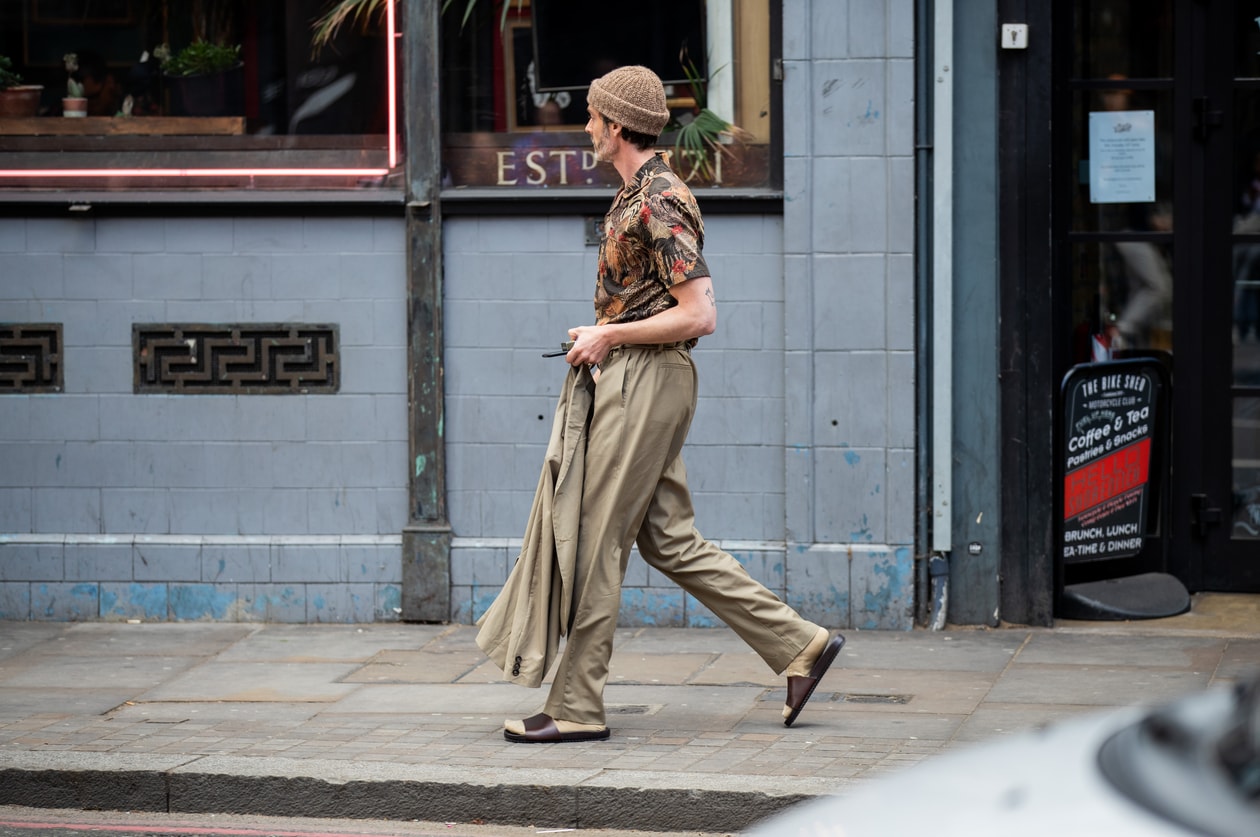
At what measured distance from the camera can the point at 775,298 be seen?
780 cm

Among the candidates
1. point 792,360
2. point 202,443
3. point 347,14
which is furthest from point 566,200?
point 202,443

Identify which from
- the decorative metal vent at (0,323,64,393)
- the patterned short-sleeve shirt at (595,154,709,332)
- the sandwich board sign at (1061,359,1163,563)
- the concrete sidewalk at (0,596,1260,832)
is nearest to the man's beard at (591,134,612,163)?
the patterned short-sleeve shirt at (595,154,709,332)

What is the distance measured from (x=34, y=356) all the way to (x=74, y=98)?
122cm

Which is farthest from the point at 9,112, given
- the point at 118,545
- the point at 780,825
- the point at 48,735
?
the point at 780,825

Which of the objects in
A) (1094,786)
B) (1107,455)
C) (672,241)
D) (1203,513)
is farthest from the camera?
(1203,513)

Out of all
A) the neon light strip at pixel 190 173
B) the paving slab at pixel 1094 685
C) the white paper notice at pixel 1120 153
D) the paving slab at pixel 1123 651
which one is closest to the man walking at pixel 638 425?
the paving slab at pixel 1094 685

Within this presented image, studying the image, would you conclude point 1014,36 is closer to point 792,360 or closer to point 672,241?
point 792,360

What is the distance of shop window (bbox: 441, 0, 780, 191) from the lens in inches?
310

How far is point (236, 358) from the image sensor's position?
26.8 feet

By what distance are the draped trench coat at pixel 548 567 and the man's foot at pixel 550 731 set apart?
8.9 inches

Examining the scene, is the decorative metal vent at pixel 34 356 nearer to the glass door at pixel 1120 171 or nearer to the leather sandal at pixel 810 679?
the leather sandal at pixel 810 679

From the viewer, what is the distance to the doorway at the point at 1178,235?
26.0 feet

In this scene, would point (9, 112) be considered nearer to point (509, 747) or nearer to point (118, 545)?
point (118, 545)

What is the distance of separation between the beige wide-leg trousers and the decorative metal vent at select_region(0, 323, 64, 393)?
350cm
